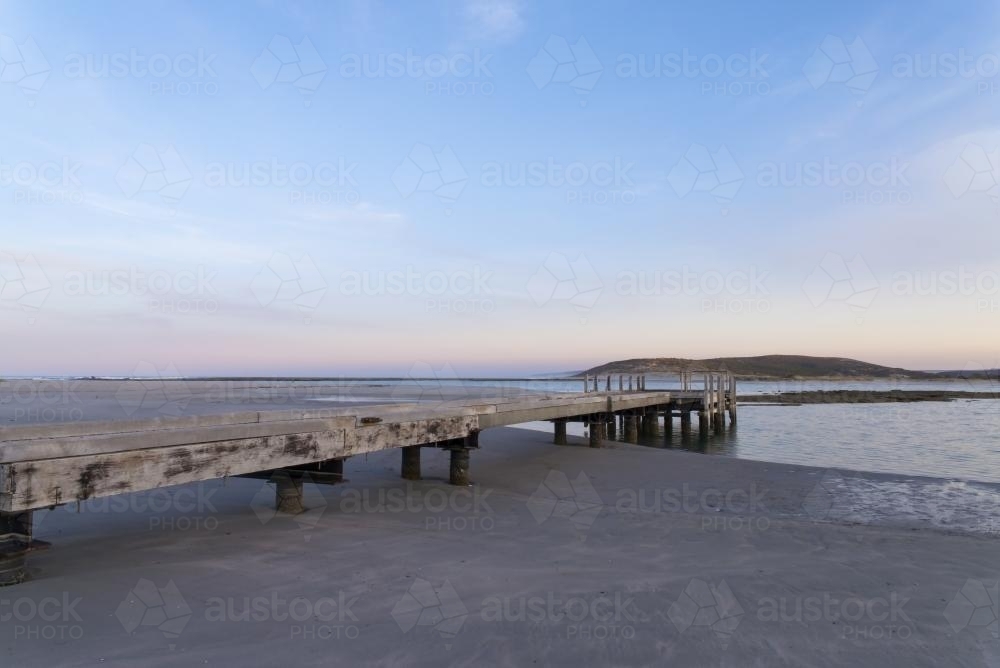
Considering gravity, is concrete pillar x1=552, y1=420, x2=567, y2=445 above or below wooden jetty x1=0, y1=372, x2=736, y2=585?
below

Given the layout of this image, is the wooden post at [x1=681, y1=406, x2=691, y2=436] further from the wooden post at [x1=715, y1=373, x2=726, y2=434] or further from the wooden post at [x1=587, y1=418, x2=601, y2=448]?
the wooden post at [x1=587, y1=418, x2=601, y2=448]

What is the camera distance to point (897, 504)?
385 inches

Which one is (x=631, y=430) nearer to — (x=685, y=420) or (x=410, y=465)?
(x=685, y=420)

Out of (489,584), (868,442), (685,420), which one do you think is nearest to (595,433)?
(868,442)

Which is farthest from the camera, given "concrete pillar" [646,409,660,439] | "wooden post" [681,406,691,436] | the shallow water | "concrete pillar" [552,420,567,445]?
"wooden post" [681,406,691,436]

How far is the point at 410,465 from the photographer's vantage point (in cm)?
994

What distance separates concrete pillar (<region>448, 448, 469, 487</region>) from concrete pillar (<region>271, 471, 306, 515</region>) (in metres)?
3.14

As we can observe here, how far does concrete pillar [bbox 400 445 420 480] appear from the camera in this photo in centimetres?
989

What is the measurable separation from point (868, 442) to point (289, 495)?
828 inches

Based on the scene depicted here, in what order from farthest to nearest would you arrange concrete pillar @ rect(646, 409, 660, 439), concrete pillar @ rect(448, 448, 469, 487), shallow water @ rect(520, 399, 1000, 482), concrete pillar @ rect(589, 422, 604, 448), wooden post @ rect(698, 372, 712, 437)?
concrete pillar @ rect(646, 409, 660, 439)
wooden post @ rect(698, 372, 712, 437)
concrete pillar @ rect(589, 422, 604, 448)
shallow water @ rect(520, 399, 1000, 482)
concrete pillar @ rect(448, 448, 469, 487)

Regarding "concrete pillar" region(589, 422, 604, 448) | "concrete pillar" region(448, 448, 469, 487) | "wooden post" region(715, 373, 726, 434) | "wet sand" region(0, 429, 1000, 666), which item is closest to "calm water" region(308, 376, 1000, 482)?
"wooden post" region(715, 373, 726, 434)

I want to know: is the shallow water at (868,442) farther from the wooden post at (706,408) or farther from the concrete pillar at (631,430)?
the concrete pillar at (631,430)

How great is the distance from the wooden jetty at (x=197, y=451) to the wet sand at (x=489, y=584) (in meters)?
0.55

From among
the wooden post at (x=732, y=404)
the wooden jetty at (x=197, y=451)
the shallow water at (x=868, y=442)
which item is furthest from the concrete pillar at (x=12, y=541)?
the wooden post at (x=732, y=404)
